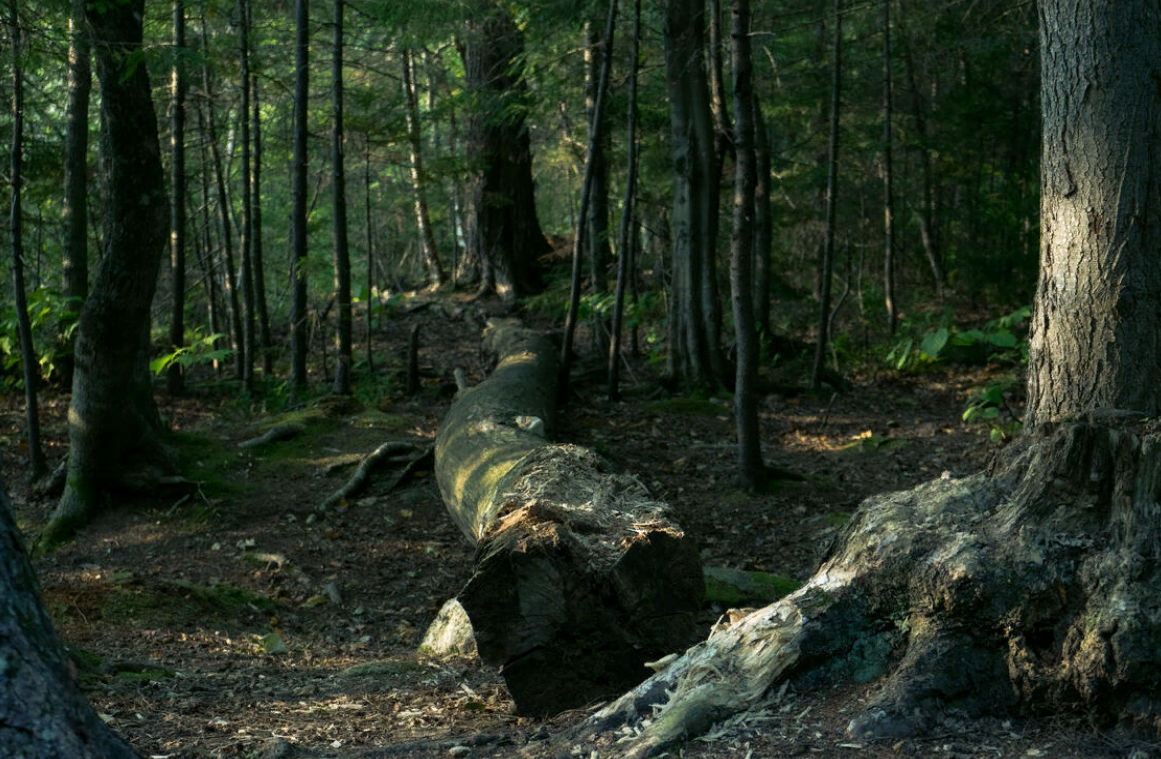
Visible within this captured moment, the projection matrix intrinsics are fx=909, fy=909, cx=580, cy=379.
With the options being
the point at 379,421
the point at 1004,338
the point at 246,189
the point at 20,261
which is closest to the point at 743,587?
the point at 1004,338

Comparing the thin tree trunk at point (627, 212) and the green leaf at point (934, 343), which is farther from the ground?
the thin tree trunk at point (627, 212)

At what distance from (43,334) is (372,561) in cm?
813

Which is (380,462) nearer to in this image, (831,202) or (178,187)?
(178,187)

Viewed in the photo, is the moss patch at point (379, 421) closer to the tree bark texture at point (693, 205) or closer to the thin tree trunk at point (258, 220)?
the thin tree trunk at point (258, 220)

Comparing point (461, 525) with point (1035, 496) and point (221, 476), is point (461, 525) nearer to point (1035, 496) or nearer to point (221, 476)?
point (221, 476)

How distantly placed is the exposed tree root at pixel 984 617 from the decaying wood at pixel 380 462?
597cm

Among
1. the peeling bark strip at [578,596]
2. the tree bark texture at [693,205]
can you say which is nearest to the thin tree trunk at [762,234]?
the tree bark texture at [693,205]

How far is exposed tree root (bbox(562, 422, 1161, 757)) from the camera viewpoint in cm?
294

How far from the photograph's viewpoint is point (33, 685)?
224 centimetres

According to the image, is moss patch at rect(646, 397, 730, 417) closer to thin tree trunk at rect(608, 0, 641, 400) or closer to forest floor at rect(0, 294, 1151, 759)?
forest floor at rect(0, 294, 1151, 759)

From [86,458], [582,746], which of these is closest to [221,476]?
[86,458]

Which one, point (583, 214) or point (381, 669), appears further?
point (583, 214)

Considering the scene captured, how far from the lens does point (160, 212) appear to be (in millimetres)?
7816

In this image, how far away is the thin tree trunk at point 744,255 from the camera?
7.76m
